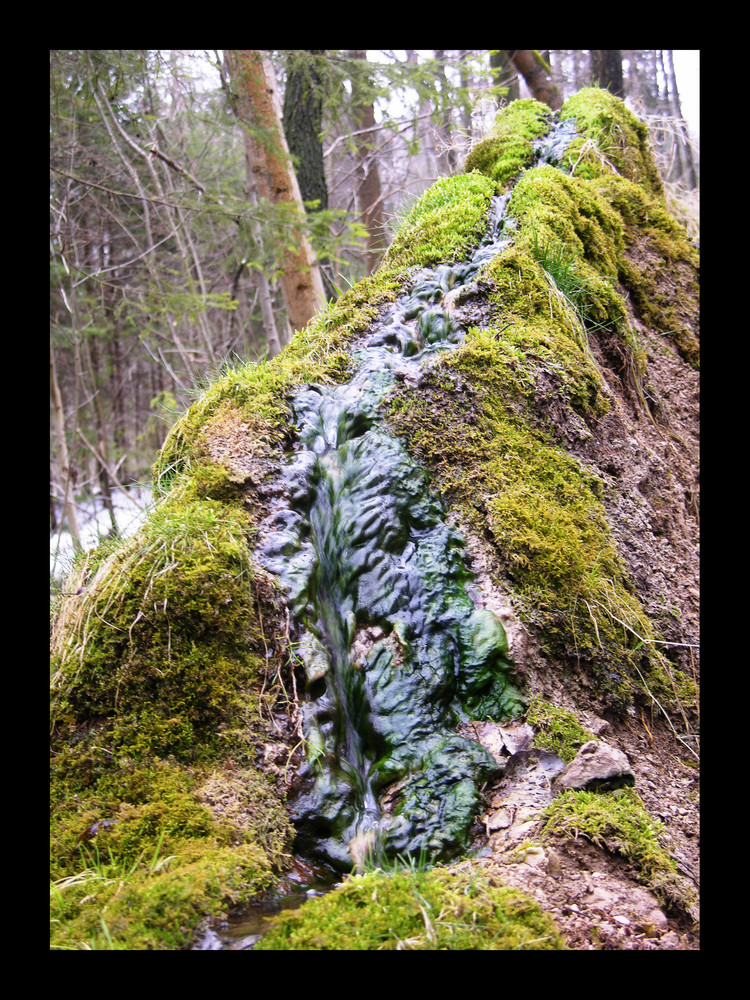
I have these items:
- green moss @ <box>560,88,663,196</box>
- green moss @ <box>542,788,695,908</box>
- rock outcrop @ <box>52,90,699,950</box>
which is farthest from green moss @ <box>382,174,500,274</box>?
green moss @ <box>542,788,695,908</box>

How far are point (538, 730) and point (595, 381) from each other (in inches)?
78.0

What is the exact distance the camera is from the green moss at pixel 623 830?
1.90 meters

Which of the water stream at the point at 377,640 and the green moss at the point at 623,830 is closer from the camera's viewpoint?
the green moss at the point at 623,830

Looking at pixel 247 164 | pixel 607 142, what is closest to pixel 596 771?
pixel 607 142

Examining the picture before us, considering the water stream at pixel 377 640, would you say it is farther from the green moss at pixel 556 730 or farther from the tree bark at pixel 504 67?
the tree bark at pixel 504 67

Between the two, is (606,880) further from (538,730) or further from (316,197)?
(316,197)

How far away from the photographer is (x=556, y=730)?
7.72ft

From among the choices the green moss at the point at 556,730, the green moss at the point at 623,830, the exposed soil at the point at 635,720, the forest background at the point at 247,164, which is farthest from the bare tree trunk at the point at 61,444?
the green moss at the point at 623,830

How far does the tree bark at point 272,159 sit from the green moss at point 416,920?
18.0 ft

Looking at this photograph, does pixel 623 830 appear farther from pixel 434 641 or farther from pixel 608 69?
pixel 608 69

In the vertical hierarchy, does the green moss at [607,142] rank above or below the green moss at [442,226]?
above

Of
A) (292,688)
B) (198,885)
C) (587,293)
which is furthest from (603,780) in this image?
(587,293)

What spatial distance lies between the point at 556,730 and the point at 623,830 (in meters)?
0.41

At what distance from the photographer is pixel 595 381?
3482mm
